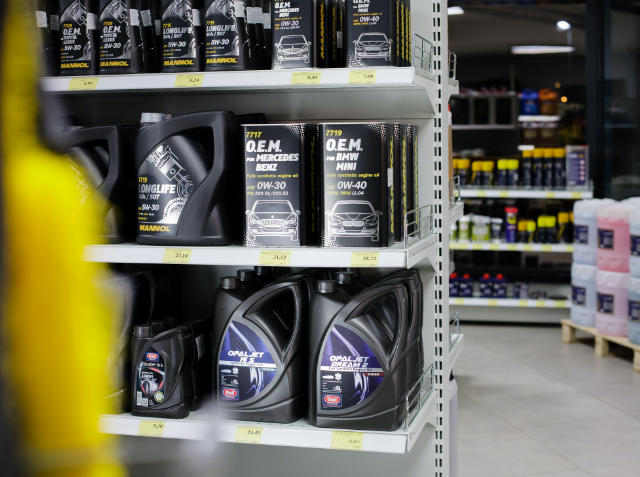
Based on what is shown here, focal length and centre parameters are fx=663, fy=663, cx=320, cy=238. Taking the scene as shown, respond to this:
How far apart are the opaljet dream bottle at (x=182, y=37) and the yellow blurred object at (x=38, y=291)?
1.56 metres

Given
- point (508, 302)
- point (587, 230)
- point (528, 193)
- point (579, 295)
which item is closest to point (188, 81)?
point (587, 230)

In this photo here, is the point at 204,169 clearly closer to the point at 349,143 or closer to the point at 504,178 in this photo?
the point at 349,143

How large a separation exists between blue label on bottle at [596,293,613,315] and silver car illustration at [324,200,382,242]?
3.38 metres

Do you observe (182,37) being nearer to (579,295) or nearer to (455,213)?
(455,213)

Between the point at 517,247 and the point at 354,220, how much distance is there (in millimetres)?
3883

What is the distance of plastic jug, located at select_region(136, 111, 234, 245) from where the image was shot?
5.97 ft

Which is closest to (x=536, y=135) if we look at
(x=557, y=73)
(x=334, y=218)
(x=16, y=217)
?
(x=557, y=73)

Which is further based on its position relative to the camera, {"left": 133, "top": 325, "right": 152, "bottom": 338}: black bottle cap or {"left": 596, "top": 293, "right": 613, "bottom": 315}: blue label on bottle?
{"left": 596, "top": 293, "right": 613, "bottom": 315}: blue label on bottle

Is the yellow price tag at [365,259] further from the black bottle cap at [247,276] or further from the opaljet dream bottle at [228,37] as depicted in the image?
the opaljet dream bottle at [228,37]

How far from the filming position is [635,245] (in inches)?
167

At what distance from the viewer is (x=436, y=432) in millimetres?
2107

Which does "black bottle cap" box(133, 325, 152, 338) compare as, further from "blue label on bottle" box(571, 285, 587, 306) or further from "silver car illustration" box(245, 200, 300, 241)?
"blue label on bottle" box(571, 285, 587, 306)

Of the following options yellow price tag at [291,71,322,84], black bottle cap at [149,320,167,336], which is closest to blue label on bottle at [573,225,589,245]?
yellow price tag at [291,71,322,84]

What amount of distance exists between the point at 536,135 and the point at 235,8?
5.01 m
